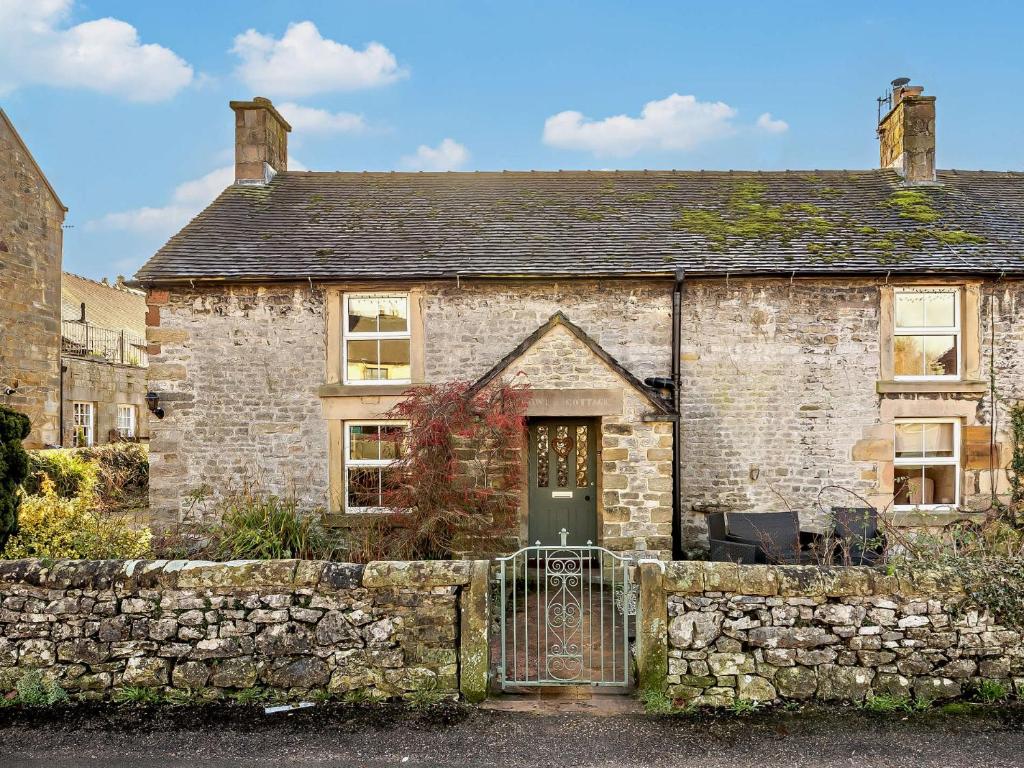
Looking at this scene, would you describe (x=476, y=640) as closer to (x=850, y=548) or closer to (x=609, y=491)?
(x=609, y=491)

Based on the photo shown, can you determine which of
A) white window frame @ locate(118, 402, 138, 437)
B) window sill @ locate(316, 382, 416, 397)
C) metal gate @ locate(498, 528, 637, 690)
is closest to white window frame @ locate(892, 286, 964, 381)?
metal gate @ locate(498, 528, 637, 690)

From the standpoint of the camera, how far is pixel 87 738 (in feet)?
15.2

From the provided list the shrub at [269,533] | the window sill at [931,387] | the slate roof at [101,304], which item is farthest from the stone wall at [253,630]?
the slate roof at [101,304]

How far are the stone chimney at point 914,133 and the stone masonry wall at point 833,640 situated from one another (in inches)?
421

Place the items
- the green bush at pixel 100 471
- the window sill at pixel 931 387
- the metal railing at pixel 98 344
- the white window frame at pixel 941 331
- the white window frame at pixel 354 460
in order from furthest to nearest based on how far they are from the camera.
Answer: the metal railing at pixel 98 344 < the green bush at pixel 100 471 < the white window frame at pixel 354 460 < the white window frame at pixel 941 331 < the window sill at pixel 931 387

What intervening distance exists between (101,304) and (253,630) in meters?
27.8

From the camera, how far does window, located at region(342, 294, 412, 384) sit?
34.4 ft

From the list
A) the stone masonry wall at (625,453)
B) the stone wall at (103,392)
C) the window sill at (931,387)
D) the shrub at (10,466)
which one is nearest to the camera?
the shrub at (10,466)

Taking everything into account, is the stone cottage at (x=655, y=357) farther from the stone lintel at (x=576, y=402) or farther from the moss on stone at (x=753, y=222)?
the stone lintel at (x=576, y=402)

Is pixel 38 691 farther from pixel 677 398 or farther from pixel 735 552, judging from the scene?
pixel 677 398

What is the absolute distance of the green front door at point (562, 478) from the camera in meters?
9.96

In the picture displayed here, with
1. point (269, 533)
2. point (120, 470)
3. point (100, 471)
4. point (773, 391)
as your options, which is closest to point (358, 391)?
point (269, 533)

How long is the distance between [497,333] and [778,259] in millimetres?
4712

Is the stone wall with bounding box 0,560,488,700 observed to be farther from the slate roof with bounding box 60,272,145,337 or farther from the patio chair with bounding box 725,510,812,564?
the slate roof with bounding box 60,272,145,337
